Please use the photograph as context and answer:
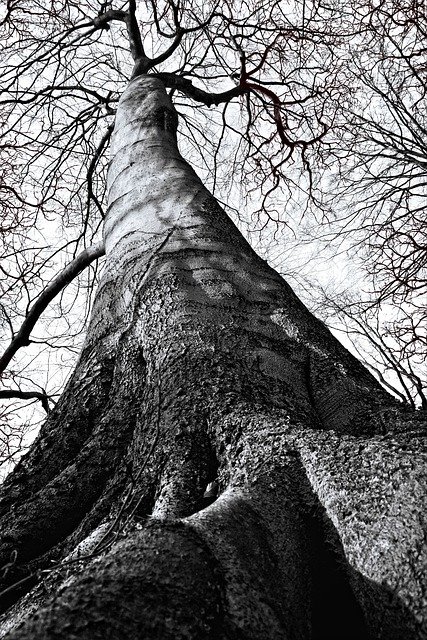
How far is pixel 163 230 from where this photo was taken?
77.0 inches

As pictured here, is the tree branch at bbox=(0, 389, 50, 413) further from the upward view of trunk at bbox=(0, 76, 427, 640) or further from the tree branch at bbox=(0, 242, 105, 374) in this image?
the upward view of trunk at bbox=(0, 76, 427, 640)

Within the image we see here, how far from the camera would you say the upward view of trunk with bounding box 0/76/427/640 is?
0.67 m

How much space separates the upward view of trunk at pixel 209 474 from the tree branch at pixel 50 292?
998mm

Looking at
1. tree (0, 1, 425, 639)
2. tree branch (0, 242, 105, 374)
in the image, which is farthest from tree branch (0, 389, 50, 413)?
tree (0, 1, 425, 639)

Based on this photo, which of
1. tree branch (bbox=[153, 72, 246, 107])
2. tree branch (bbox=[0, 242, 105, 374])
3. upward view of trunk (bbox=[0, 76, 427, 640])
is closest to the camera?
upward view of trunk (bbox=[0, 76, 427, 640])

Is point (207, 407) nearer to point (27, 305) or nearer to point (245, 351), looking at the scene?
point (245, 351)

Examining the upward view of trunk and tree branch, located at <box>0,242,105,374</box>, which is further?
tree branch, located at <box>0,242,105,374</box>

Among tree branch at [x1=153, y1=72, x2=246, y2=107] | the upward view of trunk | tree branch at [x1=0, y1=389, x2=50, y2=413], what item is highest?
tree branch at [x1=153, y1=72, x2=246, y2=107]

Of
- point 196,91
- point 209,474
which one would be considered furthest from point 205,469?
point 196,91

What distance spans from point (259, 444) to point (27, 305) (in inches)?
162

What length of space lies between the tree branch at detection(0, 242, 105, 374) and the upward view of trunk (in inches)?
39.3

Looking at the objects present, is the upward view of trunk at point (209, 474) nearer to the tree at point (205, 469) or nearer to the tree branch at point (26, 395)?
the tree at point (205, 469)

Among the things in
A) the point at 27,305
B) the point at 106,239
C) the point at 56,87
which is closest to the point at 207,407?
the point at 106,239

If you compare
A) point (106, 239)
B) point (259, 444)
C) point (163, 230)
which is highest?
point (106, 239)
